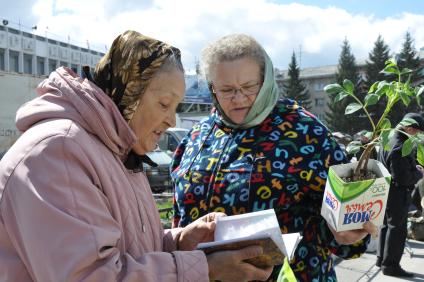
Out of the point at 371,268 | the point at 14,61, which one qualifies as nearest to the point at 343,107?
the point at 14,61

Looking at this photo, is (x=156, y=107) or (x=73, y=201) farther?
(x=156, y=107)

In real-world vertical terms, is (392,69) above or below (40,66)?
above

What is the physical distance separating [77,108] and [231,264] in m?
0.61

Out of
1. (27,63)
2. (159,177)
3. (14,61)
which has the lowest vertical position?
(27,63)

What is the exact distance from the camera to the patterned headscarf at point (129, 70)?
4.31ft

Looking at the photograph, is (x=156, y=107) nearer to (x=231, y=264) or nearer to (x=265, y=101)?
(x=231, y=264)

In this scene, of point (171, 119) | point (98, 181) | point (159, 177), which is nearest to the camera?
point (98, 181)

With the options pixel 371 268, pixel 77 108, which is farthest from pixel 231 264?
pixel 371 268

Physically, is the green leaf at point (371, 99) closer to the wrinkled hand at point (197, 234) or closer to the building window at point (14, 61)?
the wrinkled hand at point (197, 234)

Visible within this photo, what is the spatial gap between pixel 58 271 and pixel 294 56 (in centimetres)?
5540

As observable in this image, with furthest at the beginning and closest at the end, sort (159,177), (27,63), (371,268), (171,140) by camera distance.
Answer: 1. (27,63)
2. (171,140)
3. (159,177)
4. (371,268)

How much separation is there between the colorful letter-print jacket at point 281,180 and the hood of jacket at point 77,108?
2.43 feet

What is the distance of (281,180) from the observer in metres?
1.84

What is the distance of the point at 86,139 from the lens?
114 cm
